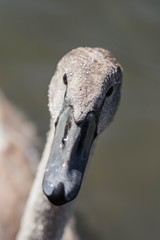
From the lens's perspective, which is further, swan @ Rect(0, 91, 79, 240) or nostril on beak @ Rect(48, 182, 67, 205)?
swan @ Rect(0, 91, 79, 240)

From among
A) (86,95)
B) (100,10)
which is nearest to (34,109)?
(100,10)

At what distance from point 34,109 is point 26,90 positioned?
0.20 metres

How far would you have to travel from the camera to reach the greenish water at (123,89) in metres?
5.09

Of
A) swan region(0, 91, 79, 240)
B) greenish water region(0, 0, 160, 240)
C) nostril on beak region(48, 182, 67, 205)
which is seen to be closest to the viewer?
nostril on beak region(48, 182, 67, 205)

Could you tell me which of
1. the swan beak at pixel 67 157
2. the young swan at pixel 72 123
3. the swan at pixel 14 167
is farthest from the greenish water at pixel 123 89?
the swan beak at pixel 67 157

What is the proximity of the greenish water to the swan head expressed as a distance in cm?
198

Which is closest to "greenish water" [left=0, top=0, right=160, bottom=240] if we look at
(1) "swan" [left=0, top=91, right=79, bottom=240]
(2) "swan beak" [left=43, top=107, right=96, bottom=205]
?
(1) "swan" [left=0, top=91, right=79, bottom=240]

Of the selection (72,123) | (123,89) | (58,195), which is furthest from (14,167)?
(58,195)

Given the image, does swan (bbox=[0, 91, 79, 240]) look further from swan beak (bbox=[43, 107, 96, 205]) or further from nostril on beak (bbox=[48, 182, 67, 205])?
nostril on beak (bbox=[48, 182, 67, 205])

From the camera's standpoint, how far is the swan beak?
8.38ft

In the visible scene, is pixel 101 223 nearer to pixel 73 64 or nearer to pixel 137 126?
pixel 137 126

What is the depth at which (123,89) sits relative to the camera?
579cm

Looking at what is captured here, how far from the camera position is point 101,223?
197 inches

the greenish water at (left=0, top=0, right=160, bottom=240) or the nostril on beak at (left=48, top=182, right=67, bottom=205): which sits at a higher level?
the nostril on beak at (left=48, top=182, right=67, bottom=205)
